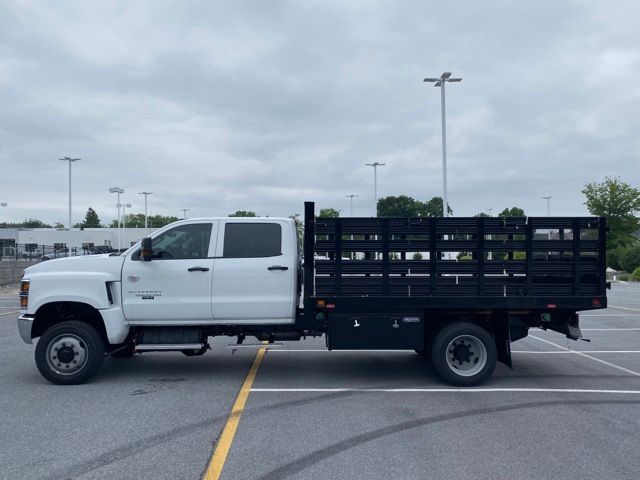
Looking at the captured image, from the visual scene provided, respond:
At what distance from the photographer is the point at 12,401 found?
7621 mm

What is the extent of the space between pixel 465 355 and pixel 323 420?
2736 millimetres

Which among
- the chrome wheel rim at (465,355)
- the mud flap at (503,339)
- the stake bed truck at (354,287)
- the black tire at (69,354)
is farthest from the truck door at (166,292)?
the mud flap at (503,339)

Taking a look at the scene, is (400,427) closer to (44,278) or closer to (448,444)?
(448,444)

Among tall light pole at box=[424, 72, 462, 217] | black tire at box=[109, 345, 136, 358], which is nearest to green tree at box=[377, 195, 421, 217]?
tall light pole at box=[424, 72, 462, 217]

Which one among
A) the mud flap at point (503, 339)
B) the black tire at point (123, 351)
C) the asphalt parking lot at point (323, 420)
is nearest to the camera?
the asphalt parking lot at point (323, 420)

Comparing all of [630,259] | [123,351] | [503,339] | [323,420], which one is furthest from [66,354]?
[630,259]

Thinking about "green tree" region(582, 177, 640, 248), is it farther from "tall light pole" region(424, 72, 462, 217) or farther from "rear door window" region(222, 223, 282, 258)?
"rear door window" region(222, 223, 282, 258)

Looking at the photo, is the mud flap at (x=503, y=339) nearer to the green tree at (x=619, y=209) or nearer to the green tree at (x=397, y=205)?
the green tree at (x=619, y=209)

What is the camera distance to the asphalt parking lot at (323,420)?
536 centimetres

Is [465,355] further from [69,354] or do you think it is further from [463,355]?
[69,354]

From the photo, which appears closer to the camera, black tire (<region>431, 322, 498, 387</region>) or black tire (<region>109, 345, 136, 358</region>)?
black tire (<region>431, 322, 498, 387</region>)

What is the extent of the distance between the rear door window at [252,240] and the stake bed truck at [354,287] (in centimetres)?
9

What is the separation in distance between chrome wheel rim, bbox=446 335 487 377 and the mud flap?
0.47 metres

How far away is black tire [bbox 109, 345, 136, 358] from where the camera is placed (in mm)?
9109
